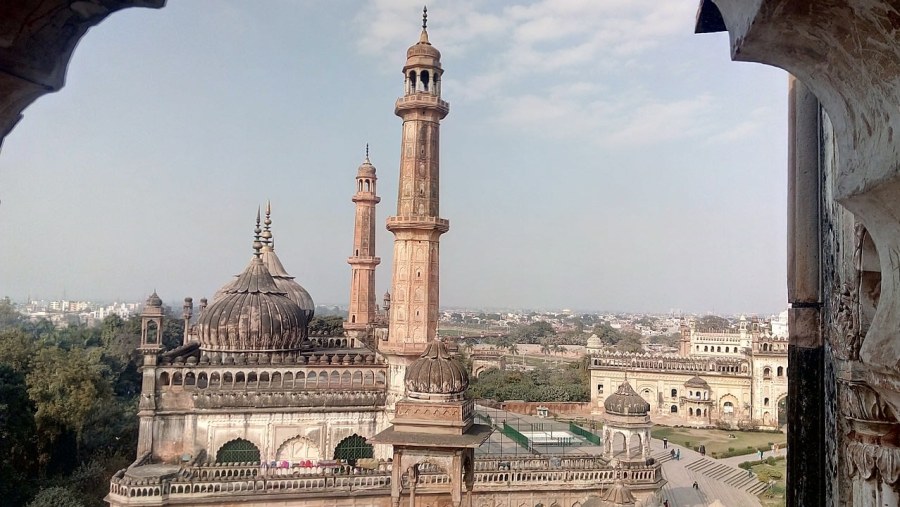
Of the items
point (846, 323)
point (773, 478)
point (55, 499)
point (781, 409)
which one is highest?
point (846, 323)

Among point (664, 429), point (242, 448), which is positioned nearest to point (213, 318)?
point (242, 448)

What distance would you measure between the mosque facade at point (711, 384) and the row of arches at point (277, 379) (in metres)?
19.9

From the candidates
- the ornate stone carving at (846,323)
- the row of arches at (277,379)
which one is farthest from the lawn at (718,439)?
the ornate stone carving at (846,323)

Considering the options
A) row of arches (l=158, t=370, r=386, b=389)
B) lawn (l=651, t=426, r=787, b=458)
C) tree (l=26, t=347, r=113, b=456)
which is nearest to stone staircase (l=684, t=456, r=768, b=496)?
lawn (l=651, t=426, r=787, b=458)

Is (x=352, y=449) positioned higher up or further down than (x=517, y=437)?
higher up

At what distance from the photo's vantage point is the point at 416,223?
19.1m

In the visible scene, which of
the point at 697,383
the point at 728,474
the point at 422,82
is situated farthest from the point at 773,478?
the point at 422,82

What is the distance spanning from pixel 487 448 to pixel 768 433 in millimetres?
20183

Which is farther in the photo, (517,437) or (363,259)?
(363,259)

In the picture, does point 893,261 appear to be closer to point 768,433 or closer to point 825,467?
point 825,467

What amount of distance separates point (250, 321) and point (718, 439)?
25201 millimetres

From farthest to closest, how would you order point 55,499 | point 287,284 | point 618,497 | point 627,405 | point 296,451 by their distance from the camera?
point 287,284, point 296,451, point 627,405, point 55,499, point 618,497

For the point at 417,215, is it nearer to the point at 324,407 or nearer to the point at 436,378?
the point at 324,407

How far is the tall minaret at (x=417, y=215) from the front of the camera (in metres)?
19.1
